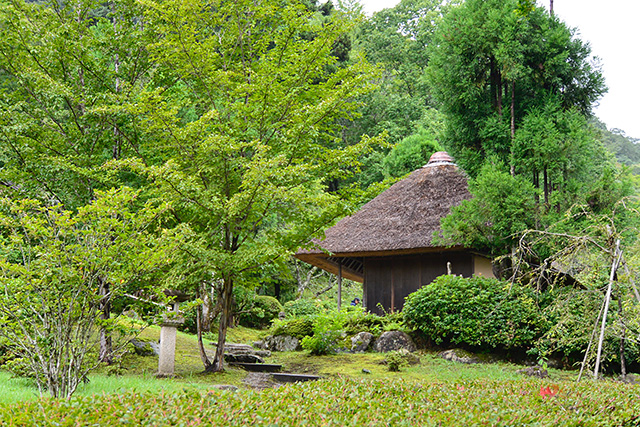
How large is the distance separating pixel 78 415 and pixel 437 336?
805cm

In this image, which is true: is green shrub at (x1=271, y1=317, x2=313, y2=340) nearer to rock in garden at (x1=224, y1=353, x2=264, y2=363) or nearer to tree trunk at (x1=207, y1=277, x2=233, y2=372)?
rock in garden at (x1=224, y1=353, x2=264, y2=363)

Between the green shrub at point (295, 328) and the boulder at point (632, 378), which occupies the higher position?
the green shrub at point (295, 328)

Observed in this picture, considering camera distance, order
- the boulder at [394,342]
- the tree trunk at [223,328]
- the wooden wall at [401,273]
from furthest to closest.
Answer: the wooden wall at [401,273] → the boulder at [394,342] → the tree trunk at [223,328]

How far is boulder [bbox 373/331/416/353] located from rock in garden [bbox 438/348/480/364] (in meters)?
0.85

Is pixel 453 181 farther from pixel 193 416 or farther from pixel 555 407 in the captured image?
pixel 193 416

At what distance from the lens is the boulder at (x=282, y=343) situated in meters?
12.5

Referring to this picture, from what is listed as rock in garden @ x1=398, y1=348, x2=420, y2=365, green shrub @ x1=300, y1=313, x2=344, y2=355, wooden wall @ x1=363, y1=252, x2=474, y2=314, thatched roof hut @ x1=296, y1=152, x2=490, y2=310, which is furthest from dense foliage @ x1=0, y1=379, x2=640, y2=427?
A: wooden wall @ x1=363, y1=252, x2=474, y2=314

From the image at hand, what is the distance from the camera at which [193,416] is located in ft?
10.3

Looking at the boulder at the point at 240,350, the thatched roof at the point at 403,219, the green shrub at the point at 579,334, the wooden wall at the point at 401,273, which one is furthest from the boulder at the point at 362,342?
the green shrub at the point at 579,334

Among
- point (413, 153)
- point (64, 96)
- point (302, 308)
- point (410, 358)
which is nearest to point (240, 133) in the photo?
point (64, 96)

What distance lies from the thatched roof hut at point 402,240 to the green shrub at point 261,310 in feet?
11.7

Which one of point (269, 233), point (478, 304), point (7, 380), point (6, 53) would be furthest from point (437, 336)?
point (6, 53)

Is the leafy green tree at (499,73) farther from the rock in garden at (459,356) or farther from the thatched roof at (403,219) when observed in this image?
the rock in garden at (459,356)

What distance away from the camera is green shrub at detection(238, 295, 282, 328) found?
59.0 feet
